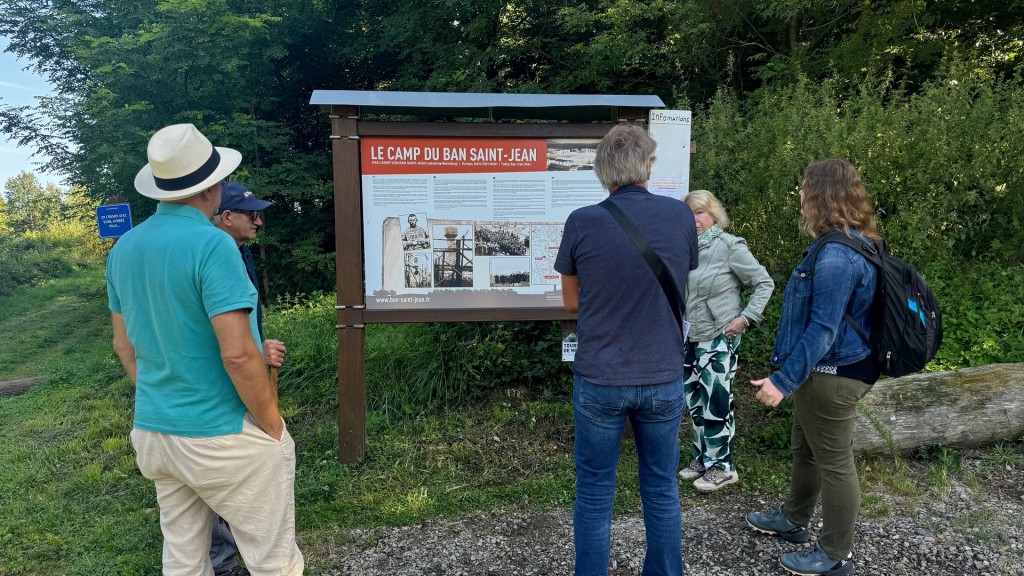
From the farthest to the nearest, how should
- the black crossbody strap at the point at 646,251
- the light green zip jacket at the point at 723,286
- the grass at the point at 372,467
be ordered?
the light green zip jacket at the point at 723,286, the grass at the point at 372,467, the black crossbody strap at the point at 646,251

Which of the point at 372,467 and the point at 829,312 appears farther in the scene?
the point at 372,467

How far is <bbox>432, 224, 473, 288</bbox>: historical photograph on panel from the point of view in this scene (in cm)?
441

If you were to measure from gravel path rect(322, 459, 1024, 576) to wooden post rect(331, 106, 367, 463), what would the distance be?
100cm

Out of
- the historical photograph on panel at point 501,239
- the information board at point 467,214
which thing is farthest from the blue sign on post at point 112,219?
the historical photograph on panel at point 501,239

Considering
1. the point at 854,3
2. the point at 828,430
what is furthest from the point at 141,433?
the point at 854,3

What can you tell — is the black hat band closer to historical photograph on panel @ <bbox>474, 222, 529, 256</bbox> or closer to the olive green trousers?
historical photograph on panel @ <bbox>474, 222, 529, 256</bbox>

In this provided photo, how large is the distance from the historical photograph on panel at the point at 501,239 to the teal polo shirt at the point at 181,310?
92.5 inches

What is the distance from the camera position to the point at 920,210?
526cm

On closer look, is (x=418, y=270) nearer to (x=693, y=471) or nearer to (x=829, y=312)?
(x=693, y=471)

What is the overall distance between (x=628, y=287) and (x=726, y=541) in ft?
6.14

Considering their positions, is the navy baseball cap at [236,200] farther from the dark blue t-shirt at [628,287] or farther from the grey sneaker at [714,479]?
the grey sneaker at [714,479]

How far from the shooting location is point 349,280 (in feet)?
14.3

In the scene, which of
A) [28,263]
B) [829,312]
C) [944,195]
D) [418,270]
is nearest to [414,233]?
[418,270]

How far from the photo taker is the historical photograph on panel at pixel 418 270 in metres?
4.40
